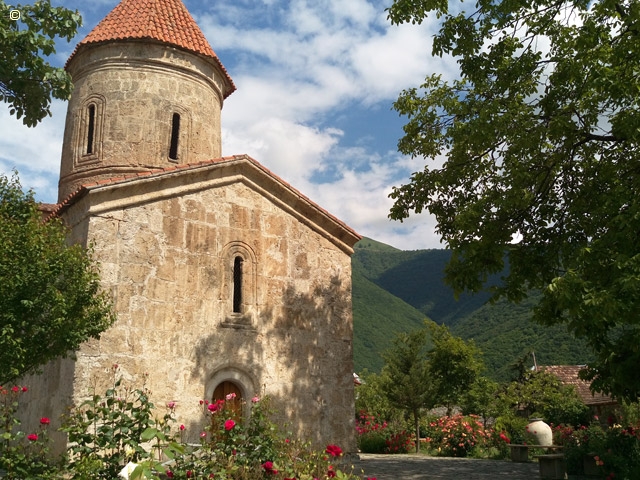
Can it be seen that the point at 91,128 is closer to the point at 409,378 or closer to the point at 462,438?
the point at 409,378

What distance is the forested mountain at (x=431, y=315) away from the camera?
1641 inches

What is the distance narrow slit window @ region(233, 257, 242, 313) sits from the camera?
417 inches

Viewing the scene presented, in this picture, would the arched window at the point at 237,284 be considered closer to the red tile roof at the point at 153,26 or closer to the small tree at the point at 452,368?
the red tile roof at the point at 153,26

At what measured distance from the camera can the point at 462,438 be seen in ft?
58.1

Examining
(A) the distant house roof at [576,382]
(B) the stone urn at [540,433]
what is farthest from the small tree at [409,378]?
(A) the distant house roof at [576,382]

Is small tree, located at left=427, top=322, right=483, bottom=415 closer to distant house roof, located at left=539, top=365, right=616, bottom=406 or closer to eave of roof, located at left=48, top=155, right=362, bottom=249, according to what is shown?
distant house roof, located at left=539, top=365, right=616, bottom=406

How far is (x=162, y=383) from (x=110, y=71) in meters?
8.09

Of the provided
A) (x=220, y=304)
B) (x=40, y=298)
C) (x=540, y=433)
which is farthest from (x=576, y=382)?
(x=40, y=298)

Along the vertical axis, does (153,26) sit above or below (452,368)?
above

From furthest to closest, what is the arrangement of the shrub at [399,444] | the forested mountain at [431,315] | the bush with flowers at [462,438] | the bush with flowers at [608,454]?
1. the forested mountain at [431,315]
2. the shrub at [399,444]
3. the bush with flowers at [462,438]
4. the bush with flowers at [608,454]

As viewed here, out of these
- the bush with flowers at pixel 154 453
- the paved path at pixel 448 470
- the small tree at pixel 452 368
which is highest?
the small tree at pixel 452 368

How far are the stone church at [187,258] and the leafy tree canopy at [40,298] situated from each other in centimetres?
91

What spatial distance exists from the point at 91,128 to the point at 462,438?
13.8 meters

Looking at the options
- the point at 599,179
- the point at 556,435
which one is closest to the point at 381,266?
the point at 556,435
